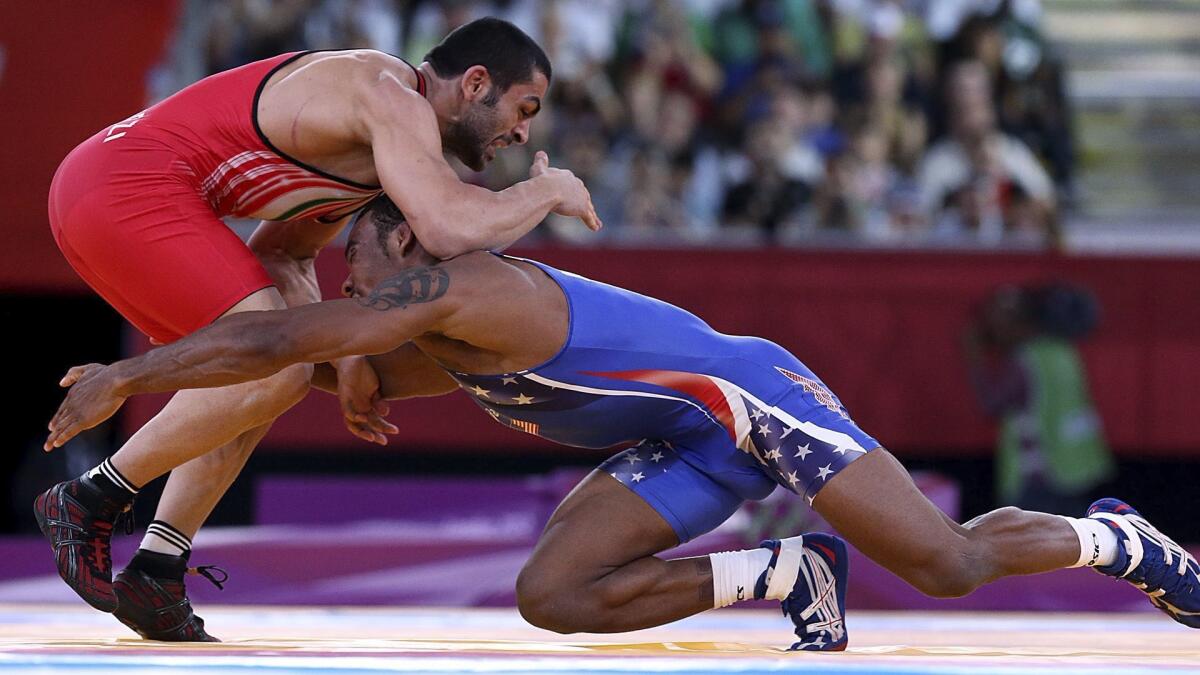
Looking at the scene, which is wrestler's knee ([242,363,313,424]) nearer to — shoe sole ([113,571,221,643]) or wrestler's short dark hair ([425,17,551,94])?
shoe sole ([113,571,221,643])

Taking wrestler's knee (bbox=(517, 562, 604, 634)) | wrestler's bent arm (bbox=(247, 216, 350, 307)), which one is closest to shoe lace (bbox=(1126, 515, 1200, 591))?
wrestler's knee (bbox=(517, 562, 604, 634))

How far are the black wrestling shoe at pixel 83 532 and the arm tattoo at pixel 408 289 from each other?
0.82 meters

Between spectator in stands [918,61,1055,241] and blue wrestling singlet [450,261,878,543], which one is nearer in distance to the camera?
blue wrestling singlet [450,261,878,543]

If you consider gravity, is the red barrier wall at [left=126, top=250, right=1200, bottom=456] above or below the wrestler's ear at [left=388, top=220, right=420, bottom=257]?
below

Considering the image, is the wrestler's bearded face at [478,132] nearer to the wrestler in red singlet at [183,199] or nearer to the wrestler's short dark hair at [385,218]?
the wrestler in red singlet at [183,199]

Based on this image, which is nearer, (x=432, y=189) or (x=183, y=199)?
(x=432, y=189)

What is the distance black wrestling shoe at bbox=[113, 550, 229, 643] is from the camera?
3326 mm

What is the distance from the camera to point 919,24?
871 centimetres

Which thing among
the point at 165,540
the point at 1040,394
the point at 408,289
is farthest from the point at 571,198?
the point at 1040,394

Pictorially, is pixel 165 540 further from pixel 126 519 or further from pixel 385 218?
pixel 385 218

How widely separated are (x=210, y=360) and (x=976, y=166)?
18.4 ft

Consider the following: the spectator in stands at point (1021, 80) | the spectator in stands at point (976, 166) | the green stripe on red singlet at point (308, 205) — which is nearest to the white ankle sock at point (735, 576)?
the green stripe on red singlet at point (308, 205)

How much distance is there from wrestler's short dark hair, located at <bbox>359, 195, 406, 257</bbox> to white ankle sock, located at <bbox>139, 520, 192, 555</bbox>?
0.79 m

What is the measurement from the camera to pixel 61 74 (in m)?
6.07
